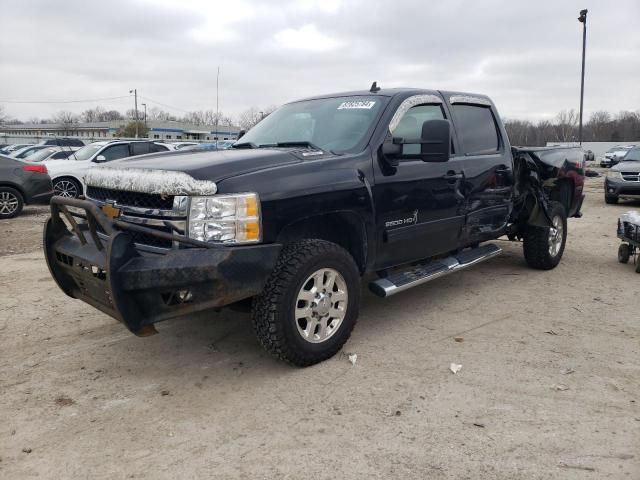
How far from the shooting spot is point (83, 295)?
3.56m

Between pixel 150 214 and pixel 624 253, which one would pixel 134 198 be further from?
pixel 624 253

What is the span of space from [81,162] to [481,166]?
35.0 ft

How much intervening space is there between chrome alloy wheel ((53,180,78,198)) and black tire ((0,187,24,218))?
3.43 ft

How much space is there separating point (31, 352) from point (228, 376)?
1.63m

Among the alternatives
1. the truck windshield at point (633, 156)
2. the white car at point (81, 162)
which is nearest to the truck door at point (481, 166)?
the white car at point (81, 162)

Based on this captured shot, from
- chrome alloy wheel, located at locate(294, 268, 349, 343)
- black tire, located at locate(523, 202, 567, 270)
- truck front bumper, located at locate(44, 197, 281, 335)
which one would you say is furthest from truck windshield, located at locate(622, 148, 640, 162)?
truck front bumper, located at locate(44, 197, 281, 335)

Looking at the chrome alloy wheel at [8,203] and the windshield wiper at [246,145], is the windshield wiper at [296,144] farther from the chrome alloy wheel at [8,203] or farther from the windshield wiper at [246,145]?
the chrome alloy wheel at [8,203]

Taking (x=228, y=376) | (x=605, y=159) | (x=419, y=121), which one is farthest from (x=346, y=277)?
(x=605, y=159)

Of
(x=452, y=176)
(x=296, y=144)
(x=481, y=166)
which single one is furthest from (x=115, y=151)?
(x=452, y=176)

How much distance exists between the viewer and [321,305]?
142 inches

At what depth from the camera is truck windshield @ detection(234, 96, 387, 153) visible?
4168mm

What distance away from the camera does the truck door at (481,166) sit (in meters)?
5.06

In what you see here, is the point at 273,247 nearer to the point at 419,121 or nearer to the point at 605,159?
the point at 419,121

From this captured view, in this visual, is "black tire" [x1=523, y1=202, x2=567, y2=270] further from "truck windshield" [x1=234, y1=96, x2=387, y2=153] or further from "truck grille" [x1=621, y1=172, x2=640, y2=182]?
"truck grille" [x1=621, y1=172, x2=640, y2=182]
